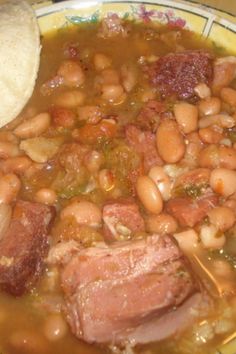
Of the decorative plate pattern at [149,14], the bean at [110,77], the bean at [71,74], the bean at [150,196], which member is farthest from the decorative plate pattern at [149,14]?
the bean at [150,196]

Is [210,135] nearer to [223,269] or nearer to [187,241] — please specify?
[187,241]

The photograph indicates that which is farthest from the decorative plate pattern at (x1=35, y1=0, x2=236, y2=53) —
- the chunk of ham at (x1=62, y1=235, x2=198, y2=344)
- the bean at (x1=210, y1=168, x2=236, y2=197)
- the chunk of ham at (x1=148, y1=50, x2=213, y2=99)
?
the chunk of ham at (x1=62, y1=235, x2=198, y2=344)

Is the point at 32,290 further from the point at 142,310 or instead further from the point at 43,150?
the point at 43,150

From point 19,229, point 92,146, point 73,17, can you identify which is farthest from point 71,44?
point 19,229

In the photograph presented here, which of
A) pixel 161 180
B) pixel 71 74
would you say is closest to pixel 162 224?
pixel 161 180

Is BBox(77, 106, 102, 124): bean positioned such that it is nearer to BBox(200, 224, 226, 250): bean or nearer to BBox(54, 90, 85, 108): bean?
BBox(54, 90, 85, 108): bean

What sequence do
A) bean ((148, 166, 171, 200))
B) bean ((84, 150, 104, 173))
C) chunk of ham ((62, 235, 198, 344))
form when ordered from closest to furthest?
chunk of ham ((62, 235, 198, 344)) < bean ((148, 166, 171, 200)) < bean ((84, 150, 104, 173))
